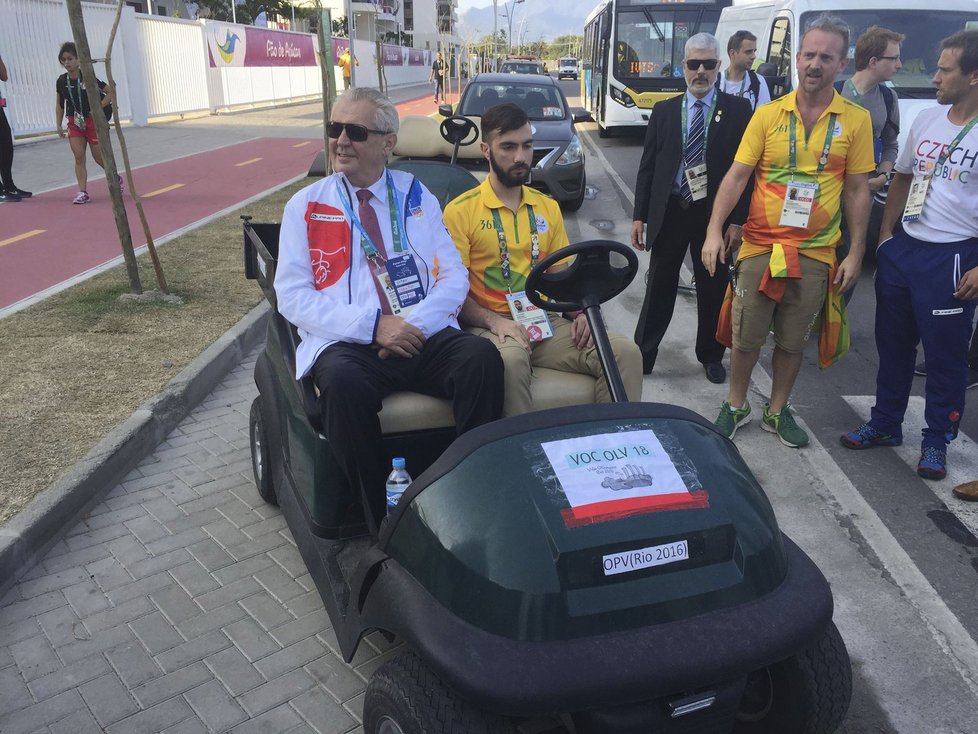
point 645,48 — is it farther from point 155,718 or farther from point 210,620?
point 155,718

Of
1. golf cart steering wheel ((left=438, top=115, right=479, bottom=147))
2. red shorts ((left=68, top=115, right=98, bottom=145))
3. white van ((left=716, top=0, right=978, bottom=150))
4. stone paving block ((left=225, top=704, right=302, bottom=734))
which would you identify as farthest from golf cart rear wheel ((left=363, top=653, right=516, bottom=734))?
red shorts ((left=68, top=115, right=98, bottom=145))

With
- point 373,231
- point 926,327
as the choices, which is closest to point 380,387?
point 373,231

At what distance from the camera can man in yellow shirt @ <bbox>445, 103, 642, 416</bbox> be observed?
325 centimetres

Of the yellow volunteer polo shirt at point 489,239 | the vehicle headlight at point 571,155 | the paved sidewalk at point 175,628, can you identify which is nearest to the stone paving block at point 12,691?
the paved sidewalk at point 175,628

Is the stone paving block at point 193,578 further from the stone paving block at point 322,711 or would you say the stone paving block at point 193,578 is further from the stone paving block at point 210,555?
the stone paving block at point 322,711

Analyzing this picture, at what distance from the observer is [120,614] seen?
9.78ft

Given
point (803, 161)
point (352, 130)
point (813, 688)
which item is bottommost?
point (813, 688)

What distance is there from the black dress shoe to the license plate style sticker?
137 inches

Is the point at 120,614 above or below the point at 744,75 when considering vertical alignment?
below

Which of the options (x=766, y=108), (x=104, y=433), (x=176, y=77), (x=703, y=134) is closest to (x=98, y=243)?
(x=104, y=433)

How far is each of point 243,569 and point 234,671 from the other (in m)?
0.62

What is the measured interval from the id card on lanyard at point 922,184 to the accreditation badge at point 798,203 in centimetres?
49

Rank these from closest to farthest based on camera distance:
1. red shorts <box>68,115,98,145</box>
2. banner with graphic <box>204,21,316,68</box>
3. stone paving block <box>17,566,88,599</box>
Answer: stone paving block <box>17,566,88,599</box>
red shorts <box>68,115,98,145</box>
banner with graphic <box>204,21,316,68</box>

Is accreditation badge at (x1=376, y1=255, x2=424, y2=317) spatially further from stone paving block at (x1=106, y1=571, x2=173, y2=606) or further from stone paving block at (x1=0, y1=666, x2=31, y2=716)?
stone paving block at (x1=0, y1=666, x2=31, y2=716)
